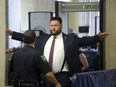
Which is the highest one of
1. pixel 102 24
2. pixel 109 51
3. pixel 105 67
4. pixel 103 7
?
pixel 103 7

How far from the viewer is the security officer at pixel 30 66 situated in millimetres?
2957

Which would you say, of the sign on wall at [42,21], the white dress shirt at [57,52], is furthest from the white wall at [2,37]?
the sign on wall at [42,21]

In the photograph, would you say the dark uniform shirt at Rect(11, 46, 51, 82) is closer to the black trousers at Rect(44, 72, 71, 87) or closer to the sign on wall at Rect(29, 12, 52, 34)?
the black trousers at Rect(44, 72, 71, 87)

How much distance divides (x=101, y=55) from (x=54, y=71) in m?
1.11

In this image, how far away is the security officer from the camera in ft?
9.70

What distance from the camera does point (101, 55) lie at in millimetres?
4133

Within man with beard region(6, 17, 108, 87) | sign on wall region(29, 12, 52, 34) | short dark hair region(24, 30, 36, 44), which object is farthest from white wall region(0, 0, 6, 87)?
sign on wall region(29, 12, 52, 34)

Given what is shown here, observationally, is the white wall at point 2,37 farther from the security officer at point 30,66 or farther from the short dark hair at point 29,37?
the short dark hair at point 29,37

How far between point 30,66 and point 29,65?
16 millimetres

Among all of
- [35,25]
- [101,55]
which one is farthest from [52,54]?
[35,25]

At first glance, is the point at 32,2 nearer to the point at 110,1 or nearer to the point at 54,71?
the point at 110,1

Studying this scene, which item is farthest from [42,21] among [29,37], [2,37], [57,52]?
[29,37]

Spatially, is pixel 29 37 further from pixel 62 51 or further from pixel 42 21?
pixel 42 21

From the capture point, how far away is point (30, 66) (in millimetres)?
2961
